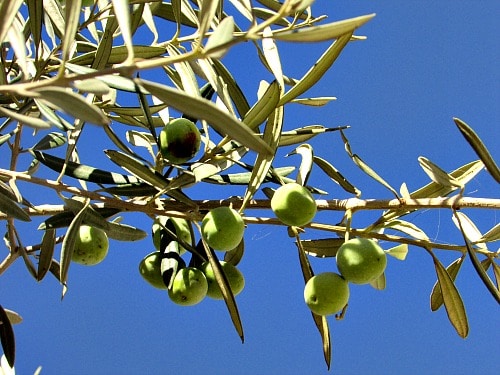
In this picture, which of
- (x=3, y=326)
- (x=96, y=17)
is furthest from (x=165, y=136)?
(x=3, y=326)

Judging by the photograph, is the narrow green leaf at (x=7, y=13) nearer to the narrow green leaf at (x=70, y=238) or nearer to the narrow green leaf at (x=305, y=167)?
the narrow green leaf at (x=70, y=238)

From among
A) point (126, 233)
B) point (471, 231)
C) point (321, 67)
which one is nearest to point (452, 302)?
point (471, 231)

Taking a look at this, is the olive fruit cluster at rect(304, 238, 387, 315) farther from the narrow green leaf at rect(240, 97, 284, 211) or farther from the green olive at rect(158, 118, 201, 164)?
the green olive at rect(158, 118, 201, 164)

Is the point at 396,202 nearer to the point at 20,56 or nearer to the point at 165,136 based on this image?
the point at 165,136

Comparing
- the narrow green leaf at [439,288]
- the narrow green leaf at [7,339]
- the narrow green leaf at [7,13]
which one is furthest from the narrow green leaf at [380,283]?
the narrow green leaf at [7,13]

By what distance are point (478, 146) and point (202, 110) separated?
56cm

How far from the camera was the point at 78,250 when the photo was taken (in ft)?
5.07

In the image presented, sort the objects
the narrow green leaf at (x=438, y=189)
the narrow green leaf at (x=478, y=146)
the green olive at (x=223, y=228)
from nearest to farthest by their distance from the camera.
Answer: the narrow green leaf at (x=478, y=146), the green olive at (x=223, y=228), the narrow green leaf at (x=438, y=189)

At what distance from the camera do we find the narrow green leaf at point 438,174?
126cm

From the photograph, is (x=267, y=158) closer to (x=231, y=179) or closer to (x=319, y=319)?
(x=231, y=179)

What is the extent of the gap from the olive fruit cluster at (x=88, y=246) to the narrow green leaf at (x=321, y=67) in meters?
0.62

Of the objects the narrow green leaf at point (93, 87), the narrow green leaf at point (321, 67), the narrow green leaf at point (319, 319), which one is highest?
the narrow green leaf at point (321, 67)

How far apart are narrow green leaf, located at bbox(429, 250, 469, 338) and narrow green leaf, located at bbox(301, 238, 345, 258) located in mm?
243

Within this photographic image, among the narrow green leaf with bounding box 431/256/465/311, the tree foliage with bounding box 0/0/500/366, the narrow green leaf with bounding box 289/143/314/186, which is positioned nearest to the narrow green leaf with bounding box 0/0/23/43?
the tree foliage with bounding box 0/0/500/366
